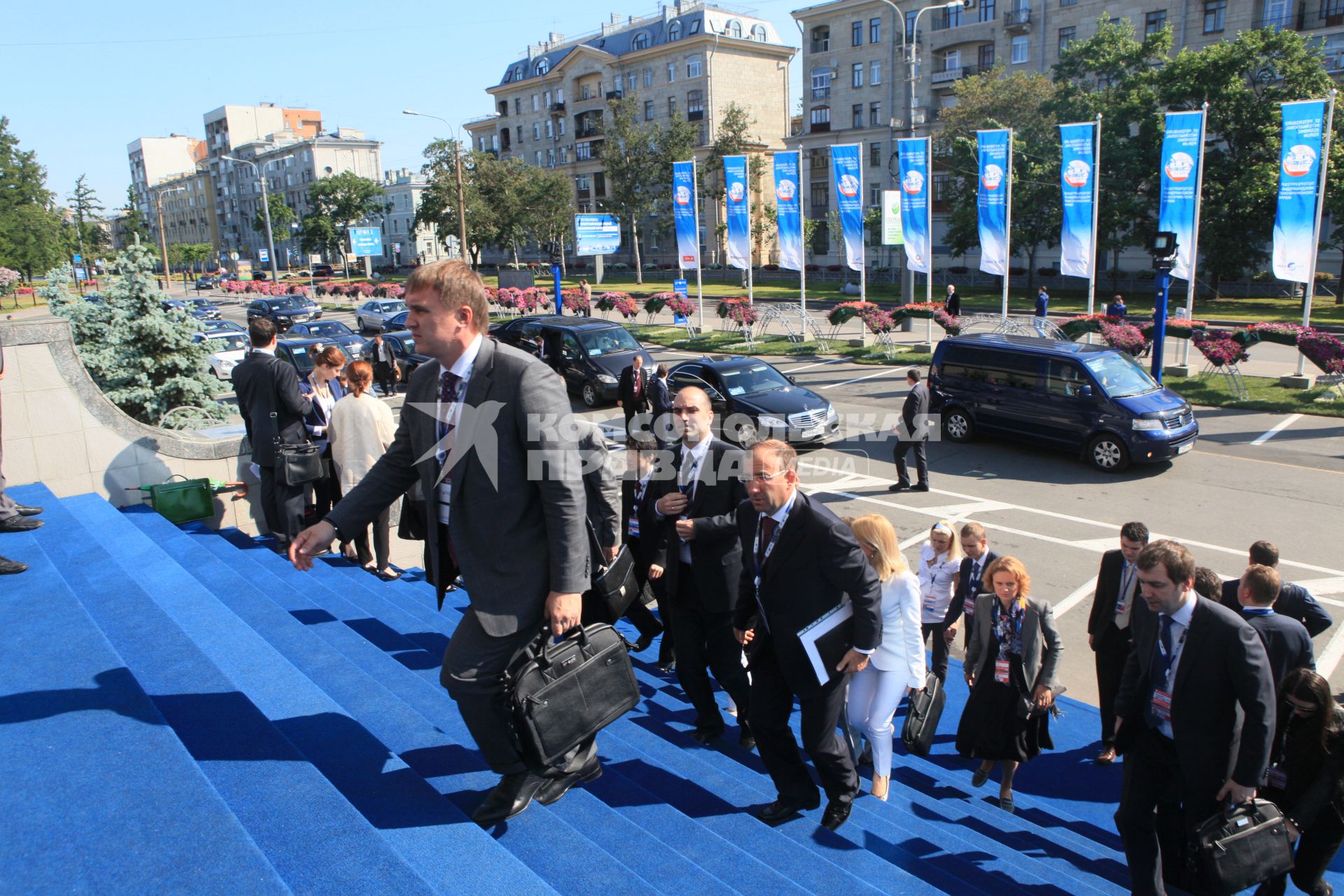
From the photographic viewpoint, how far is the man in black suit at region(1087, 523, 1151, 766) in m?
5.32

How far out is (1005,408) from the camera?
14.8 m

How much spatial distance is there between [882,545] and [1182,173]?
1981cm

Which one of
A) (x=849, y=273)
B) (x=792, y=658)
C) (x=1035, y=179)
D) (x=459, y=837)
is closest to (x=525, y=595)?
(x=459, y=837)

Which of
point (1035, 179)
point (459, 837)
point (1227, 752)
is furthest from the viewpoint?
point (1035, 179)

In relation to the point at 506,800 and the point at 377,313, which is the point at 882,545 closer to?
the point at 506,800

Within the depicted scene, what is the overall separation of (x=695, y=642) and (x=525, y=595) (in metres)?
1.85

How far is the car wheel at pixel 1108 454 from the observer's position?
13398 mm

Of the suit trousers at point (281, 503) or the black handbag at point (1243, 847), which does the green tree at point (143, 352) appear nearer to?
the suit trousers at point (281, 503)

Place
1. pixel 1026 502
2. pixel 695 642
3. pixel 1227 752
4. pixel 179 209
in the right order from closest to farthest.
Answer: pixel 1227 752 < pixel 695 642 < pixel 1026 502 < pixel 179 209

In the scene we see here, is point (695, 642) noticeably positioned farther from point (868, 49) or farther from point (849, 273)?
point (868, 49)

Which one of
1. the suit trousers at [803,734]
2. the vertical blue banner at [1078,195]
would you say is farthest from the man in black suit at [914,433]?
the vertical blue banner at [1078,195]

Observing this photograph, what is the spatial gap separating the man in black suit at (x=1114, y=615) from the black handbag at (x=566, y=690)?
3484mm

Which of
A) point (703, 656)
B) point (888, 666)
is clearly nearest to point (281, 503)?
point (703, 656)

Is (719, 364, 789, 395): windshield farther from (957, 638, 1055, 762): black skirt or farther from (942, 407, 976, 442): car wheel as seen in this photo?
(957, 638, 1055, 762): black skirt
